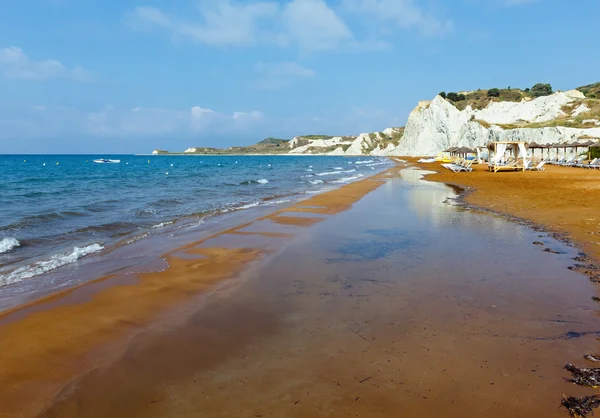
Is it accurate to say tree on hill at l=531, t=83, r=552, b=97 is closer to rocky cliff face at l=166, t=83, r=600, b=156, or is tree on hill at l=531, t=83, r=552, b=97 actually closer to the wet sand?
rocky cliff face at l=166, t=83, r=600, b=156

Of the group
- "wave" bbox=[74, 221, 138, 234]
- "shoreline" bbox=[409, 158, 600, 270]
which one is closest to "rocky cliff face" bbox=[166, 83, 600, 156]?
"shoreline" bbox=[409, 158, 600, 270]

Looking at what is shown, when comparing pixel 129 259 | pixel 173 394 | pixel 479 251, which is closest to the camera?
pixel 173 394

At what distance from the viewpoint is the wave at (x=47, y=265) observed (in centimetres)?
780

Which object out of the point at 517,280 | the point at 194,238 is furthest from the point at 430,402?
the point at 194,238

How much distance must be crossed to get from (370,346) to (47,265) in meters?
7.68

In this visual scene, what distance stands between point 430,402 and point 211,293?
4.11m

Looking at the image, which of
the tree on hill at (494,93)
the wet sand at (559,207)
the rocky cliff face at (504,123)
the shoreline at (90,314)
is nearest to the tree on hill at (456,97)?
the tree on hill at (494,93)

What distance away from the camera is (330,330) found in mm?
4859

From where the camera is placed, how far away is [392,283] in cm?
666

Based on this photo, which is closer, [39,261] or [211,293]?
[211,293]

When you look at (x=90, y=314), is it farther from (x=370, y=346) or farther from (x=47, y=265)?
(x=370, y=346)

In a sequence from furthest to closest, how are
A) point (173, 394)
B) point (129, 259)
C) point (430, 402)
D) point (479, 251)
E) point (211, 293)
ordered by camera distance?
point (129, 259) < point (479, 251) < point (211, 293) < point (173, 394) < point (430, 402)

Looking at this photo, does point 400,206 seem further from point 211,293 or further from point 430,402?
point 430,402

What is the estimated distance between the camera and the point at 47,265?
28.4 ft
